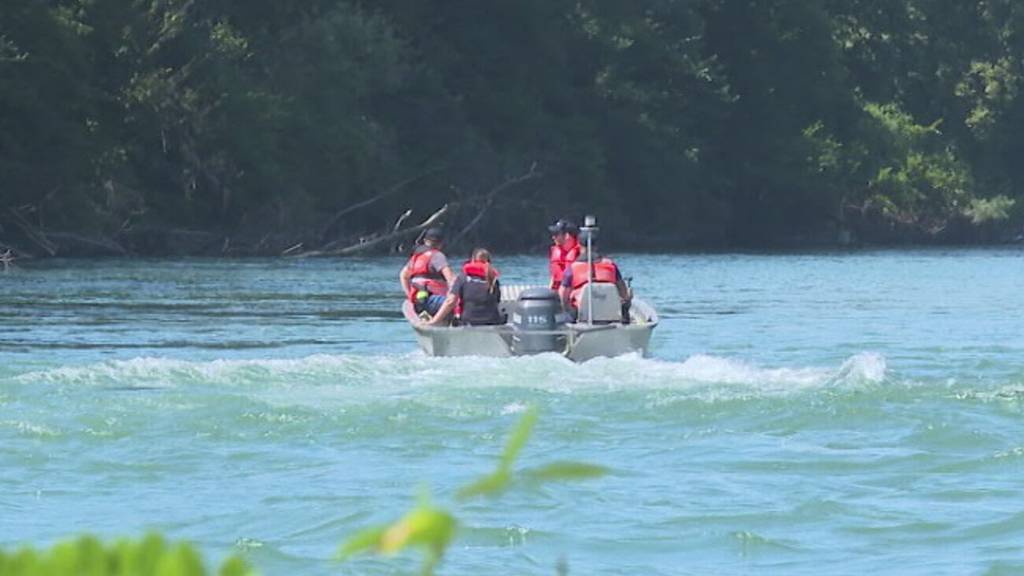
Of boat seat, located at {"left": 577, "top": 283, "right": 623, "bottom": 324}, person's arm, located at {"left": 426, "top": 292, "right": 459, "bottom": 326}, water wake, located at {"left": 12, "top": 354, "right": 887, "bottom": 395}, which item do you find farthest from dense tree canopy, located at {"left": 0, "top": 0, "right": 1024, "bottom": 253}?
water wake, located at {"left": 12, "top": 354, "right": 887, "bottom": 395}

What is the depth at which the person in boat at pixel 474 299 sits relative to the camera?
691 inches

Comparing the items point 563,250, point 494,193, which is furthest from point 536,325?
point 494,193

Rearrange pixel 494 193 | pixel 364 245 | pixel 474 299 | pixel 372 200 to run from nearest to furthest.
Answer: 1. pixel 474 299
2. pixel 364 245
3. pixel 372 200
4. pixel 494 193

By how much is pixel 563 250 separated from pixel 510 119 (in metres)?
38.5

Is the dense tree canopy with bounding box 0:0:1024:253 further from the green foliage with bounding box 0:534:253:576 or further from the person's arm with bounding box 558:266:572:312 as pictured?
the green foliage with bounding box 0:534:253:576

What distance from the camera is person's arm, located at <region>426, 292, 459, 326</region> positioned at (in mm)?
17625

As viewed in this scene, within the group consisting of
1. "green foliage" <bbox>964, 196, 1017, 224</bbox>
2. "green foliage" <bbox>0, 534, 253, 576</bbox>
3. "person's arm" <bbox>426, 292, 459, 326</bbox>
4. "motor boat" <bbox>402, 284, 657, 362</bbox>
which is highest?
"green foliage" <bbox>0, 534, 253, 576</bbox>

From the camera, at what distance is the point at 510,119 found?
58.1 metres

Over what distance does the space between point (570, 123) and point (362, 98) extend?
8975 millimetres

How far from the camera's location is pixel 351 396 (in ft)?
45.9

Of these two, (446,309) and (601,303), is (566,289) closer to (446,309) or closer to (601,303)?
(601,303)

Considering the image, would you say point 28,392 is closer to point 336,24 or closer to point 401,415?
point 401,415

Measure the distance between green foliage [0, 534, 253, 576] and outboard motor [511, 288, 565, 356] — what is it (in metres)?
15.6

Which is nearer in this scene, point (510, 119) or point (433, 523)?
point (433, 523)
